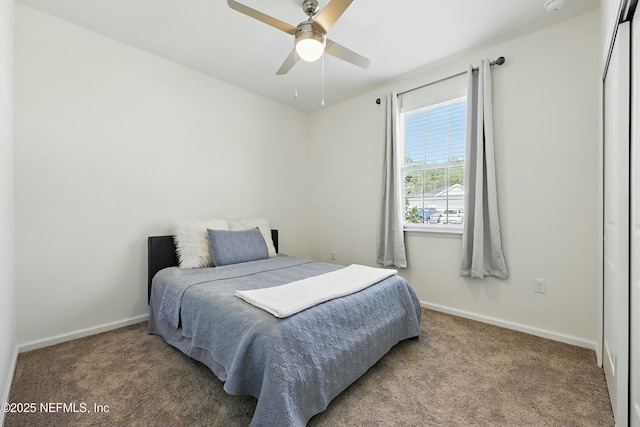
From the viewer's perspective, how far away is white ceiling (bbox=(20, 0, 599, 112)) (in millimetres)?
2078

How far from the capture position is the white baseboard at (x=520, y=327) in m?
2.19

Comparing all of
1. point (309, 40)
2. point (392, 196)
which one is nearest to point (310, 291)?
point (309, 40)

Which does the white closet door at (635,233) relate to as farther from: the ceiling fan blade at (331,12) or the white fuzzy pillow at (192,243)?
the white fuzzy pillow at (192,243)

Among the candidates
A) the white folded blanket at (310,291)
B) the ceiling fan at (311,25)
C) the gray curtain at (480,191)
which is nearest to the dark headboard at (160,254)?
the white folded blanket at (310,291)

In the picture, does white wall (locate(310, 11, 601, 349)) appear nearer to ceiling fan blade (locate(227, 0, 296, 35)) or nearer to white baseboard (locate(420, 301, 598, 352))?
white baseboard (locate(420, 301, 598, 352))

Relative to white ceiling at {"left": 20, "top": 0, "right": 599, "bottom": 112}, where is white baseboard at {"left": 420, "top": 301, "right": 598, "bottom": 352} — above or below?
below

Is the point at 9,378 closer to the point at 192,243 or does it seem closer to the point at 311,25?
the point at 192,243

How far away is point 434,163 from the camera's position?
3070mm

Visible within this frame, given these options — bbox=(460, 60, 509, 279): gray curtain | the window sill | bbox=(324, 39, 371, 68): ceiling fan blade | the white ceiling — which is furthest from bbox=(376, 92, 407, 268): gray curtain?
bbox=(324, 39, 371, 68): ceiling fan blade

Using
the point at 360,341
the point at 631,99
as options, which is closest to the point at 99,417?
the point at 360,341

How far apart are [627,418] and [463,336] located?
3.69 ft

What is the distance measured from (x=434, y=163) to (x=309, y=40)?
1.90 metres

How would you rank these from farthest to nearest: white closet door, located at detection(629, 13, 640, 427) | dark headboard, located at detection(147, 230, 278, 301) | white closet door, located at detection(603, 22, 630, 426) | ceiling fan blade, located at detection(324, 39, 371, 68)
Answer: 1. dark headboard, located at detection(147, 230, 278, 301)
2. ceiling fan blade, located at detection(324, 39, 371, 68)
3. white closet door, located at detection(603, 22, 630, 426)
4. white closet door, located at detection(629, 13, 640, 427)

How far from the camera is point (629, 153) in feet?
4.33
